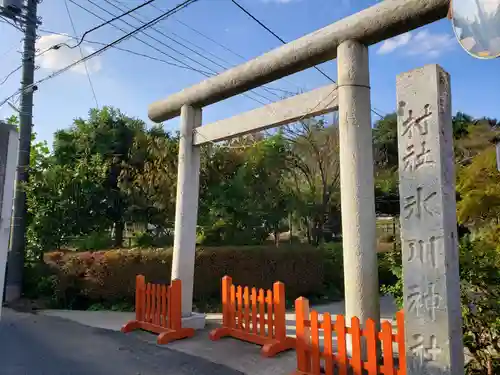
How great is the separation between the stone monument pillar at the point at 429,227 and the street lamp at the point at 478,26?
31 cm

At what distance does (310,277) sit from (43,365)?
6637 millimetres

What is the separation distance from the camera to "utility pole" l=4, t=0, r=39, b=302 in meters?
9.76

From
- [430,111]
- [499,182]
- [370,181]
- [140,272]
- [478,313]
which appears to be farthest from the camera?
[140,272]

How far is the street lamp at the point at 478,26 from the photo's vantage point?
2826 millimetres

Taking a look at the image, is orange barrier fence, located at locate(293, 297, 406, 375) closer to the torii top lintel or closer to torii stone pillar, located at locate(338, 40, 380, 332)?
torii stone pillar, located at locate(338, 40, 380, 332)

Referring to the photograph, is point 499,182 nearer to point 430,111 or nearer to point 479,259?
point 479,259

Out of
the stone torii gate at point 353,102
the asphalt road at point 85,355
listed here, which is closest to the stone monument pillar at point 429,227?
the stone torii gate at point 353,102

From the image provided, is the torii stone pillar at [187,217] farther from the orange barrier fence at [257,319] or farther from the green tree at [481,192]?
the green tree at [481,192]

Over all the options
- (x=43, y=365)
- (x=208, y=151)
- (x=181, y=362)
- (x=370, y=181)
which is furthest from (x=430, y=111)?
(x=208, y=151)

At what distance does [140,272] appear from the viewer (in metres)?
9.04

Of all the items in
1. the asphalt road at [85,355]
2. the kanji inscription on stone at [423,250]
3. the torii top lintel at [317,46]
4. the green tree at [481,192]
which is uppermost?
the torii top lintel at [317,46]

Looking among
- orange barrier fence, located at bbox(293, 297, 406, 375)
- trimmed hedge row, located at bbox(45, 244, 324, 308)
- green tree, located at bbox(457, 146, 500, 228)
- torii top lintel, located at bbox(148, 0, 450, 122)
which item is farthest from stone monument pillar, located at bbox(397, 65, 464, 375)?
trimmed hedge row, located at bbox(45, 244, 324, 308)

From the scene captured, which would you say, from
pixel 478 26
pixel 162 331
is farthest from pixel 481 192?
pixel 162 331

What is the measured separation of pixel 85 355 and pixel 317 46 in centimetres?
512
